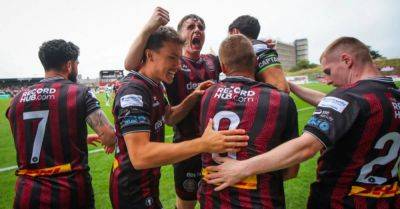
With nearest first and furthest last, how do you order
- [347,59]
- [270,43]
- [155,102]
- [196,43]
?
[347,59] → [155,102] → [270,43] → [196,43]


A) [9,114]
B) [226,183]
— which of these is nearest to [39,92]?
[9,114]

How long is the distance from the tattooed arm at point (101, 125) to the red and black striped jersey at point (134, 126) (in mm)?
424

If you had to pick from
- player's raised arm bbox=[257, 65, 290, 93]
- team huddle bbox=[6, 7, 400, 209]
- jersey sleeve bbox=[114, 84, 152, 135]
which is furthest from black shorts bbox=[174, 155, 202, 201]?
jersey sleeve bbox=[114, 84, 152, 135]

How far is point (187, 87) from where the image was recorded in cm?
428

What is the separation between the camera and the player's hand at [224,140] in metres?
2.36

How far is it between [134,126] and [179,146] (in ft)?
1.19

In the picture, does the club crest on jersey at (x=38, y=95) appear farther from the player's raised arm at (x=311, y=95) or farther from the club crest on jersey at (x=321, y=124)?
the player's raised arm at (x=311, y=95)

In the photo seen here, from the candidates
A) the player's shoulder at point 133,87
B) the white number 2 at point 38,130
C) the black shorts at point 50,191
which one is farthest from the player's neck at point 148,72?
the black shorts at point 50,191

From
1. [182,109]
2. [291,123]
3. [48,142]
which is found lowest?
[48,142]

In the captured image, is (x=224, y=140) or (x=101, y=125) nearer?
(x=224, y=140)

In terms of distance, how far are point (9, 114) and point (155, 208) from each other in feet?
5.57

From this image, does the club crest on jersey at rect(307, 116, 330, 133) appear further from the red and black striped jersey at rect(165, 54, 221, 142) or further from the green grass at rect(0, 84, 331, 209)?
the green grass at rect(0, 84, 331, 209)

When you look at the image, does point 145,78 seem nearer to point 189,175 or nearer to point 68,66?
point 68,66

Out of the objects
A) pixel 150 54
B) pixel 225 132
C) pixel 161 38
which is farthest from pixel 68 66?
pixel 225 132
